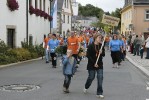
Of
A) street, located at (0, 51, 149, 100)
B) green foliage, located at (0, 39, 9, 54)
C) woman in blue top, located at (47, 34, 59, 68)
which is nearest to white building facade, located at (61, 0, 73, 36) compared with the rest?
green foliage, located at (0, 39, 9, 54)

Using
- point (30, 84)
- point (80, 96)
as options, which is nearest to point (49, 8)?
point (30, 84)

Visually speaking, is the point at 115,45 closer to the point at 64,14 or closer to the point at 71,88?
the point at 71,88

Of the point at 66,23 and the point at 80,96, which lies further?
the point at 66,23

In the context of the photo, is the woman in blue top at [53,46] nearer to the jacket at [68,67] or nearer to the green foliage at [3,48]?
the green foliage at [3,48]

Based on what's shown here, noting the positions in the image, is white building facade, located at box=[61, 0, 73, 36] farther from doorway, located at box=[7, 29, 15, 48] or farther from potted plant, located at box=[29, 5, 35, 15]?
doorway, located at box=[7, 29, 15, 48]

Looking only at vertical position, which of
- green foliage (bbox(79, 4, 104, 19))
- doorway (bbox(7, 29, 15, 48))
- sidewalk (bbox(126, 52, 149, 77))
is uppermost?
green foliage (bbox(79, 4, 104, 19))

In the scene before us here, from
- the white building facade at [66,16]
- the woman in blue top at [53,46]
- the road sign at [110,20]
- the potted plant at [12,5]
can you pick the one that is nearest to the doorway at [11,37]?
the potted plant at [12,5]

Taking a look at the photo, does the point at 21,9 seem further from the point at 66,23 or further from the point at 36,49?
the point at 66,23

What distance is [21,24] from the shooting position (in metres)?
27.6

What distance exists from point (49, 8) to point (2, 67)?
21.0m

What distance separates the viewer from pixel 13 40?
1034 inches

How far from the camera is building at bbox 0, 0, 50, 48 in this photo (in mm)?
24047

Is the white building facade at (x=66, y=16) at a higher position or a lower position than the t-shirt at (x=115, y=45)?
higher

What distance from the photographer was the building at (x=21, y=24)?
24047 millimetres
